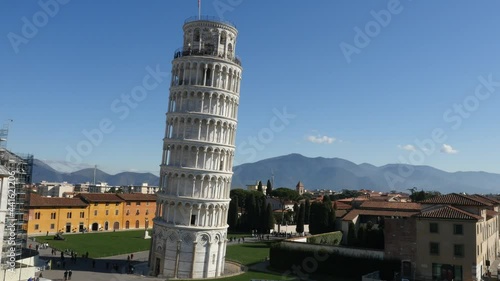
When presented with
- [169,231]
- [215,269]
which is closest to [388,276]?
[215,269]

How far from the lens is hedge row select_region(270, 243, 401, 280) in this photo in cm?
4422

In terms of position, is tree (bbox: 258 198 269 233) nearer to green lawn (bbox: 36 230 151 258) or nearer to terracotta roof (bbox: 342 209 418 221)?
terracotta roof (bbox: 342 209 418 221)

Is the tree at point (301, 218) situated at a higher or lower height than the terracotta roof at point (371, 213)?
lower

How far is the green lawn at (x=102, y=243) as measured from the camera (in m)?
58.9

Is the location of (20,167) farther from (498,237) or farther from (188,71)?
(498,237)

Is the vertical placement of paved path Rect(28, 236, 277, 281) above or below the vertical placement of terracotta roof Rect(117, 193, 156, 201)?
below

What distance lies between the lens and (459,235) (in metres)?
41.5

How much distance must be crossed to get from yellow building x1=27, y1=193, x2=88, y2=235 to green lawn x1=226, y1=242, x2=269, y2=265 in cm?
3179

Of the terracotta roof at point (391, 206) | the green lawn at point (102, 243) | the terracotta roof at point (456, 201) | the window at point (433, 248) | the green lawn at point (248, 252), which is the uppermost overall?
the terracotta roof at point (456, 201)

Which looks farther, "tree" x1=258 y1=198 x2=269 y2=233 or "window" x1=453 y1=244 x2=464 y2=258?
"tree" x1=258 y1=198 x2=269 y2=233

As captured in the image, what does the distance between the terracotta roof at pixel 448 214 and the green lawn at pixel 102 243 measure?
39694 mm

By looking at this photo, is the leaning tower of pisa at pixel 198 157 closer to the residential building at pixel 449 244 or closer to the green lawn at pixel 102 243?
the green lawn at pixel 102 243

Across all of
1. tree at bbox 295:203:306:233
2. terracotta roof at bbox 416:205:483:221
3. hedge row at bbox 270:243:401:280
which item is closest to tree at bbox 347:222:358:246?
hedge row at bbox 270:243:401:280

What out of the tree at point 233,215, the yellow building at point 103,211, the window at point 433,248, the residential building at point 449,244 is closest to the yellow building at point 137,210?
the yellow building at point 103,211
